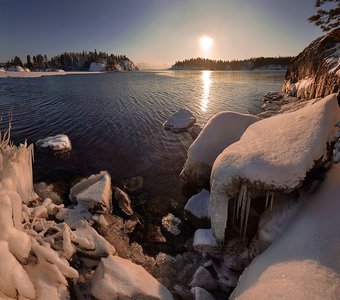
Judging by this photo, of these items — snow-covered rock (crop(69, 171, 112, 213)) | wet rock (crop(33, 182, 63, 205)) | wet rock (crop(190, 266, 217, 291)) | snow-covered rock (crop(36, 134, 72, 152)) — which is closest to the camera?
wet rock (crop(190, 266, 217, 291))

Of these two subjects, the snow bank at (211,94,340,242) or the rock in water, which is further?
the rock in water

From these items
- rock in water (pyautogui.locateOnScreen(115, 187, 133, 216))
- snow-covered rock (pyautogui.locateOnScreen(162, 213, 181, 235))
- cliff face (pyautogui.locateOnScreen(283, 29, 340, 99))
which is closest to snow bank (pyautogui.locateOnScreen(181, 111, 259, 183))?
snow-covered rock (pyautogui.locateOnScreen(162, 213, 181, 235))

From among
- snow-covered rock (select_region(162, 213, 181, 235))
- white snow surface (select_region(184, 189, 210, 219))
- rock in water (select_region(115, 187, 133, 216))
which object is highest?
white snow surface (select_region(184, 189, 210, 219))

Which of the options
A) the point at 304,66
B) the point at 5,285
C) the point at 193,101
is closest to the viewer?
the point at 5,285

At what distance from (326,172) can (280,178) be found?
1762 millimetres

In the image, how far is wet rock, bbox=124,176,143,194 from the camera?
37.6ft

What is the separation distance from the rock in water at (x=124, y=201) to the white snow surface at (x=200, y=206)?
8.18ft

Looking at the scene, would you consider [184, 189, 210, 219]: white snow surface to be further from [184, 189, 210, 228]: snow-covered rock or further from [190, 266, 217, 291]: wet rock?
[190, 266, 217, 291]: wet rock

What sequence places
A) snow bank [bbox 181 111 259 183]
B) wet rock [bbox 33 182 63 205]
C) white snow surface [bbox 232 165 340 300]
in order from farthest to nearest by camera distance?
wet rock [bbox 33 182 63 205]
snow bank [bbox 181 111 259 183]
white snow surface [bbox 232 165 340 300]

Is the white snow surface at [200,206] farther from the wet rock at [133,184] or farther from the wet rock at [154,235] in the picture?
the wet rock at [133,184]

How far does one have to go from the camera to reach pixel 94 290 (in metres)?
5.38

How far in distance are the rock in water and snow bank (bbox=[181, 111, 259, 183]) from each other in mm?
3246

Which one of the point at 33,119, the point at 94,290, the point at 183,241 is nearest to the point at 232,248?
the point at 183,241

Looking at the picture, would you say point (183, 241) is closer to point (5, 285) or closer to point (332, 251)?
point (332, 251)
